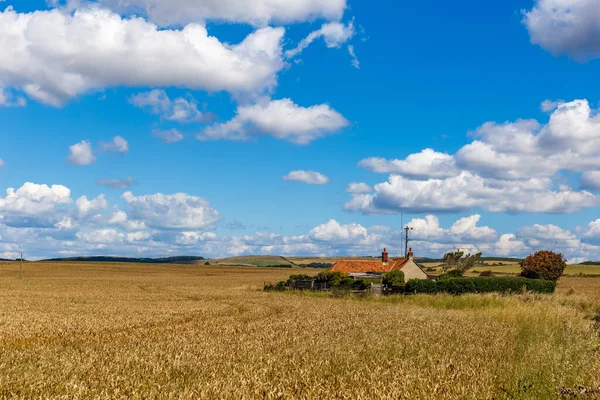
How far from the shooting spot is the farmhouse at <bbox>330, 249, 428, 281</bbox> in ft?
199

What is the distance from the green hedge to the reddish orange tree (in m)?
30.8

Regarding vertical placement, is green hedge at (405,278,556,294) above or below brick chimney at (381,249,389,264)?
below

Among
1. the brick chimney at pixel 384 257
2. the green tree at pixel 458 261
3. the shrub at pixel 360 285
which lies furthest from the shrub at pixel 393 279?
the green tree at pixel 458 261

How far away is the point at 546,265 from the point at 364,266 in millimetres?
30460

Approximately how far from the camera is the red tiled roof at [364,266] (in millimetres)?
63219

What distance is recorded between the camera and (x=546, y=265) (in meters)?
76.8

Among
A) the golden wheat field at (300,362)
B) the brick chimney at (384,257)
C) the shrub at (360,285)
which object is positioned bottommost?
the shrub at (360,285)

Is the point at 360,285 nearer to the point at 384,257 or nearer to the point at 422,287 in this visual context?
the point at 422,287

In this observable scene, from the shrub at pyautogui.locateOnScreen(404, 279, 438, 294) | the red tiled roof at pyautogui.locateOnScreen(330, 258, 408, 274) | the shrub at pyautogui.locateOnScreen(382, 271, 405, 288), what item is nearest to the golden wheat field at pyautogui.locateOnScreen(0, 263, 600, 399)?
the shrub at pyautogui.locateOnScreen(404, 279, 438, 294)

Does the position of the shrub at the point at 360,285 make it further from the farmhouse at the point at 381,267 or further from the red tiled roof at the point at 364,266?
the red tiled roof at the point at 364,266

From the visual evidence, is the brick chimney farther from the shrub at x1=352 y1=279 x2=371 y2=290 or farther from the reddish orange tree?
the reddish orange tree

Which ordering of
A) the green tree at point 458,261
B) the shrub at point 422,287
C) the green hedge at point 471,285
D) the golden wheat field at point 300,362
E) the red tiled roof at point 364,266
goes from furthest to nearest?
1. the green tree at point 458,261
2. the red tiled roof at point 364,266
3. the green hedge at point 471,285
4. the shrub at point 422,287
5. the golden wheat field at point 300,362

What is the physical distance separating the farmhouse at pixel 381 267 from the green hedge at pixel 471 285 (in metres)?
13.6

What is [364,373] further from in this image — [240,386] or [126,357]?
[126,357]
